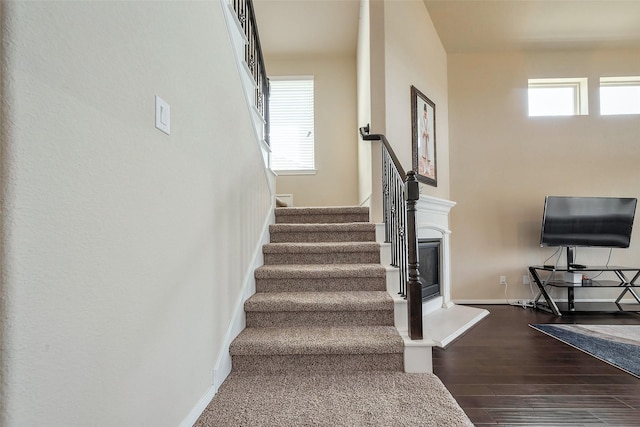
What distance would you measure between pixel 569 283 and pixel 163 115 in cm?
448

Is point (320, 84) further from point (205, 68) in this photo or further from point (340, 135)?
point (205, 68)

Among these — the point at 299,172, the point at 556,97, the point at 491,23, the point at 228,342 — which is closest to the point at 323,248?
the point at 228,342

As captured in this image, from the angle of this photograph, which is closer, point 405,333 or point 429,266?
point 405,333

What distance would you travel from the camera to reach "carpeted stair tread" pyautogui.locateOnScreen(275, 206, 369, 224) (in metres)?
3.23

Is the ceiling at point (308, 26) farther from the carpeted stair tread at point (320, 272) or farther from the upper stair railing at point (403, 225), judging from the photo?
the carpeted stair tread at point (320, 272)

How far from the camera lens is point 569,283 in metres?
3.67

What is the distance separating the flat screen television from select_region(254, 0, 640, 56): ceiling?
7.02ft

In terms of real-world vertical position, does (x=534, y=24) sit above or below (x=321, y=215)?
above

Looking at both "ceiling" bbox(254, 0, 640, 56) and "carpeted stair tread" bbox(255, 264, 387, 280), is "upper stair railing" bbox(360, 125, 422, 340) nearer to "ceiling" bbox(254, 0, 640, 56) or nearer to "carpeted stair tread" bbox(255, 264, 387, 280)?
"carpeted stair tread" bbox(255, 264, 387, 280)

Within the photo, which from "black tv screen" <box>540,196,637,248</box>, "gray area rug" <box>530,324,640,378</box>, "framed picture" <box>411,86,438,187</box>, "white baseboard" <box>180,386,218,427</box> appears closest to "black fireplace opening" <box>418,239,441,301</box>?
"framed picture" <box>411,86,438,187</box>

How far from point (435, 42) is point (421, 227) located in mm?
2524

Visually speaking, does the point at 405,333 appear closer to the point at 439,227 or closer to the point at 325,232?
the point at 325,232

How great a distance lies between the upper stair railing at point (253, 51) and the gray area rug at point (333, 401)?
7.38ft

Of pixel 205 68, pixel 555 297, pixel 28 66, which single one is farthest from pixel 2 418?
pixel 555 297
